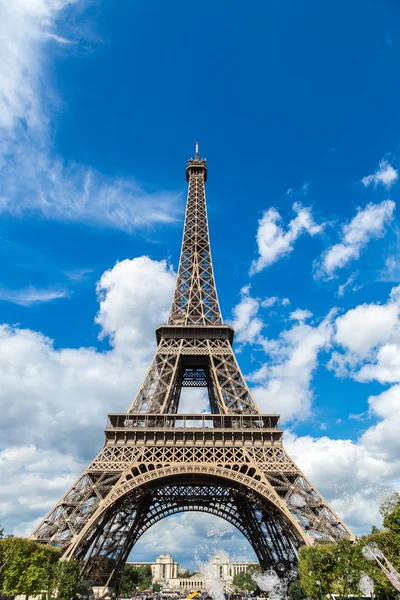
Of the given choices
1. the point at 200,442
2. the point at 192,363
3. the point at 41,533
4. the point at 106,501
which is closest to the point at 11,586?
the point at 41,533

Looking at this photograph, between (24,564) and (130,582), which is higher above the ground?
(130,582)

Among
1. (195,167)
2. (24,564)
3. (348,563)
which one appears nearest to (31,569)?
(24,564)

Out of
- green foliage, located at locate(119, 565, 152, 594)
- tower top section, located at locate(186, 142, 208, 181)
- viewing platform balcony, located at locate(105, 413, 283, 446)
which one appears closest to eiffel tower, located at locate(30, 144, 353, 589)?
viewing platform balcony, located at locate(105, 413, 283, 446)

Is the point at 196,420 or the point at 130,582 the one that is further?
the point at 130,582

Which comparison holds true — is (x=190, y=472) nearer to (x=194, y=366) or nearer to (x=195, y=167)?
(x=194, y=366)

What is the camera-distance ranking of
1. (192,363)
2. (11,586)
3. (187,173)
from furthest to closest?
(187,173) < (192,363) < (11,586)

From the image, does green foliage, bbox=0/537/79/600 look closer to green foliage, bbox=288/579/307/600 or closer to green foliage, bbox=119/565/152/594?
green foliage, bbox=288/579/307/600

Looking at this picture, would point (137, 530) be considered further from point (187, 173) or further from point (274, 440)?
point (187, 173)

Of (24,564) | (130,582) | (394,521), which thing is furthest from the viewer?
(130,582)
